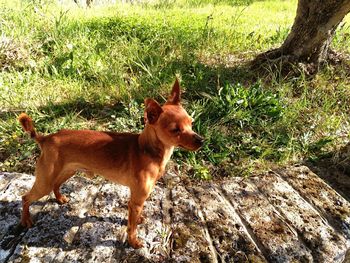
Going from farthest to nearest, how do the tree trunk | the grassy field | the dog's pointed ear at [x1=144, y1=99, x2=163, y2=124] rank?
the tree trunk
the grassy field
the dog's pointed ear at [x1=144, y1=99, x2=163, y2=124]

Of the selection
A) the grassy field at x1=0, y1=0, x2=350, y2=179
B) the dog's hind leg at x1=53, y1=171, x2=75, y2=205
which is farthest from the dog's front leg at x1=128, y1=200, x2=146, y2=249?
the grassy field at x1=0, y1=0, x2=350, y2=179

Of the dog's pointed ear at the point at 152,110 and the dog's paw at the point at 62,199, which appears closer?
the dog's pointed ear at the point at 152,110

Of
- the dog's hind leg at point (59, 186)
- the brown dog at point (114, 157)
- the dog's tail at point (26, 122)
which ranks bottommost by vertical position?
the dog's hind leg at point (59, 186)

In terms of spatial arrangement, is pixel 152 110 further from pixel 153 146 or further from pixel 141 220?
pixel 141 220

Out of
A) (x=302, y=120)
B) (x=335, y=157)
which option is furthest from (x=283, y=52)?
(x=335, y=157)

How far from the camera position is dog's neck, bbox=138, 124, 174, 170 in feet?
7.30

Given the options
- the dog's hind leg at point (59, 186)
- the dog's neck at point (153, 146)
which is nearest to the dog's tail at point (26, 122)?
the dog's hind leg at point (59, 186)

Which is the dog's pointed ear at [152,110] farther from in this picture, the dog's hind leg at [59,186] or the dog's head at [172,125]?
the dog's hind leg at [59,186]

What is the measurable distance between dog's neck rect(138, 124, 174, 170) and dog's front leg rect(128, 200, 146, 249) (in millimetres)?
301

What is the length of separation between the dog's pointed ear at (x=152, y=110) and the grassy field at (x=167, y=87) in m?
1.36

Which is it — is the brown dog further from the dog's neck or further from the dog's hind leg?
the dog's hind leg

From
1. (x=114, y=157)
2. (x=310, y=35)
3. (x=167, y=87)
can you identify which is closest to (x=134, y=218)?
(x=114, y=157)

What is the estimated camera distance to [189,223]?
266cm

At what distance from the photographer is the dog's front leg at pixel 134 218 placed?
2293mm
